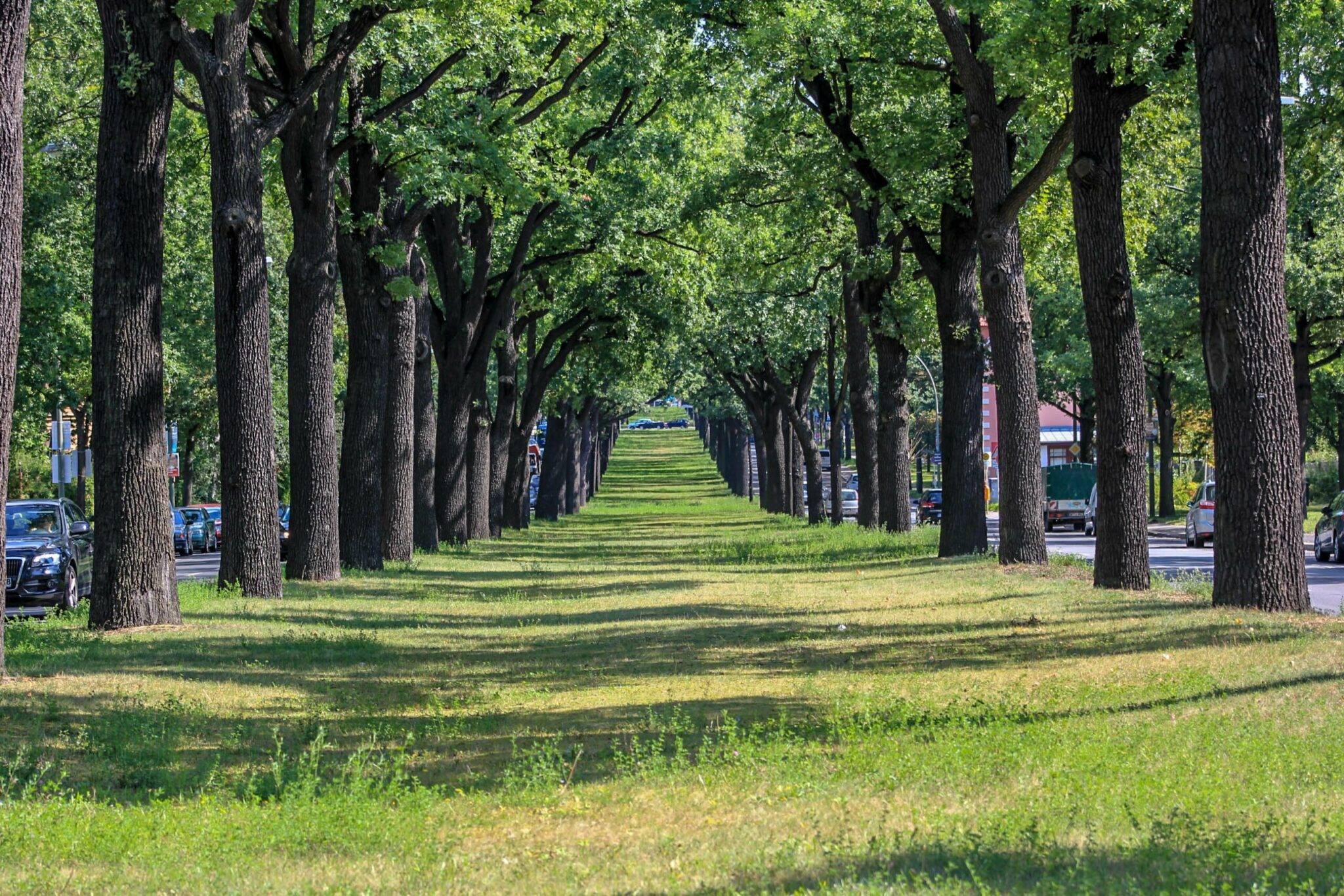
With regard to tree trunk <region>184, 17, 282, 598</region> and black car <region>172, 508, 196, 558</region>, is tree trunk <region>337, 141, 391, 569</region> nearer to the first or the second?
tree trunk <region>184, 17, 282, 598</region>

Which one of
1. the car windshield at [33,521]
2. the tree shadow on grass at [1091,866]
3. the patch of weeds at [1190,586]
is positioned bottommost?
the tree shadow on grass at [1091,866]

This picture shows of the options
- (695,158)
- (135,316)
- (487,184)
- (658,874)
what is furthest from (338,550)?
(658,874)

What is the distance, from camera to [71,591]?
21.5m

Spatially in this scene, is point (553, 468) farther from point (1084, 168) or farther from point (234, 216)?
point (1084, 168)

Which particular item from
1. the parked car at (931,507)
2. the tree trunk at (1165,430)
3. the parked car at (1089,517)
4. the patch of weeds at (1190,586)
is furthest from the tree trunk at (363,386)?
the parked car at (931,507)

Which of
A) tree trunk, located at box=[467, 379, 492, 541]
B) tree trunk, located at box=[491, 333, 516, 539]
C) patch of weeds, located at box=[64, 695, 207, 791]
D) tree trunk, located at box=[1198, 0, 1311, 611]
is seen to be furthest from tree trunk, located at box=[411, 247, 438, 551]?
patch of weeds, located at box=[64, 695, 207, 791]

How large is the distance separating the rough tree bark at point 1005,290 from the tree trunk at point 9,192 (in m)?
12.5

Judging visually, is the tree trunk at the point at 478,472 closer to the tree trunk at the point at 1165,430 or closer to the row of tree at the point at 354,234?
the row of tree at the point at 354,234

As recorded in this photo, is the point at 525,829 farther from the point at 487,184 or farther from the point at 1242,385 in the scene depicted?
the point at 487,184

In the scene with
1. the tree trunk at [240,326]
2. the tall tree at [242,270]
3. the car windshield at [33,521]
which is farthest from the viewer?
the car windshield at [33,521]

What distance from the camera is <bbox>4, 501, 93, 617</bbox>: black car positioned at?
67.9 feet

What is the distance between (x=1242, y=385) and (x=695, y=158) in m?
22.0

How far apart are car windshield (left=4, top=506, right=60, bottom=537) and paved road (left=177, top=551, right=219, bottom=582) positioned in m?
6.29

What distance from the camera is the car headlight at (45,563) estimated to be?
20781mm
